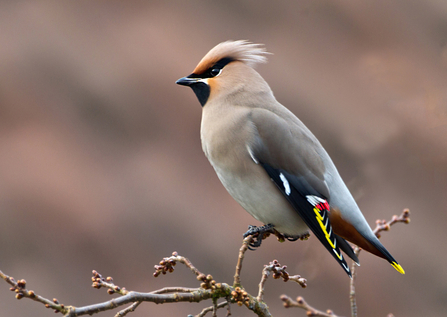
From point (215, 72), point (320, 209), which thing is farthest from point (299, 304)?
point (215, 72)

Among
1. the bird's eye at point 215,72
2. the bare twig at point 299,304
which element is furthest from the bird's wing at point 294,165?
the bare twig at point 299,304

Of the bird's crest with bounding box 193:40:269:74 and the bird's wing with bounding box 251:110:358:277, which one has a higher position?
the bird's crest with bounding box 193:40:269:74

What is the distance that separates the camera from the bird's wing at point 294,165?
198 cm

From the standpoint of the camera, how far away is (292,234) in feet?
6.91

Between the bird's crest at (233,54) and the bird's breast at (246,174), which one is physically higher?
the bird's crest at (233,54)

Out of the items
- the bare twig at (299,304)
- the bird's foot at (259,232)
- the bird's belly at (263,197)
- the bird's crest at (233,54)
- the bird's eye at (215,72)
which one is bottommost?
the bare twig at (299,304)

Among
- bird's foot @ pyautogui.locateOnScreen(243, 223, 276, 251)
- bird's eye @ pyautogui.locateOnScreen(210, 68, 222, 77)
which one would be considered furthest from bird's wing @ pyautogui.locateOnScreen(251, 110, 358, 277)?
bird's eye @ pyautogui.locateOnScreen(210, 68, 222, 77)

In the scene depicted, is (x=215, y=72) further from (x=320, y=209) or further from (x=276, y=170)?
(x=320, y=209)

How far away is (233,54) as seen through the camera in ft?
7.16

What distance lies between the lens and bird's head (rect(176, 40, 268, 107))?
84.0 inches

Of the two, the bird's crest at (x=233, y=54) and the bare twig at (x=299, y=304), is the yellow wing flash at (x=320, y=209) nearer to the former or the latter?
the bird's crest at (x=233, y=54)

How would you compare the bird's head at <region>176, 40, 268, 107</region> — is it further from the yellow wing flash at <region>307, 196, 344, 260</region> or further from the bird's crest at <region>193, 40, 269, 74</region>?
the yellow wing flash at <region>307, 196, 344, 260</region>

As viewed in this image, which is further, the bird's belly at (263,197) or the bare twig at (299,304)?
the bird's belly at (263,197)

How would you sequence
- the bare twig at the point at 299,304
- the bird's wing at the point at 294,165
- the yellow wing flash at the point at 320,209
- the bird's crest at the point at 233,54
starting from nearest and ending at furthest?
the bare twig at the point at 299,304
the yellow wing flash at the point at 320,209
the bird's wing at the point at 294,165
the bird's crest at the point at 233,54
